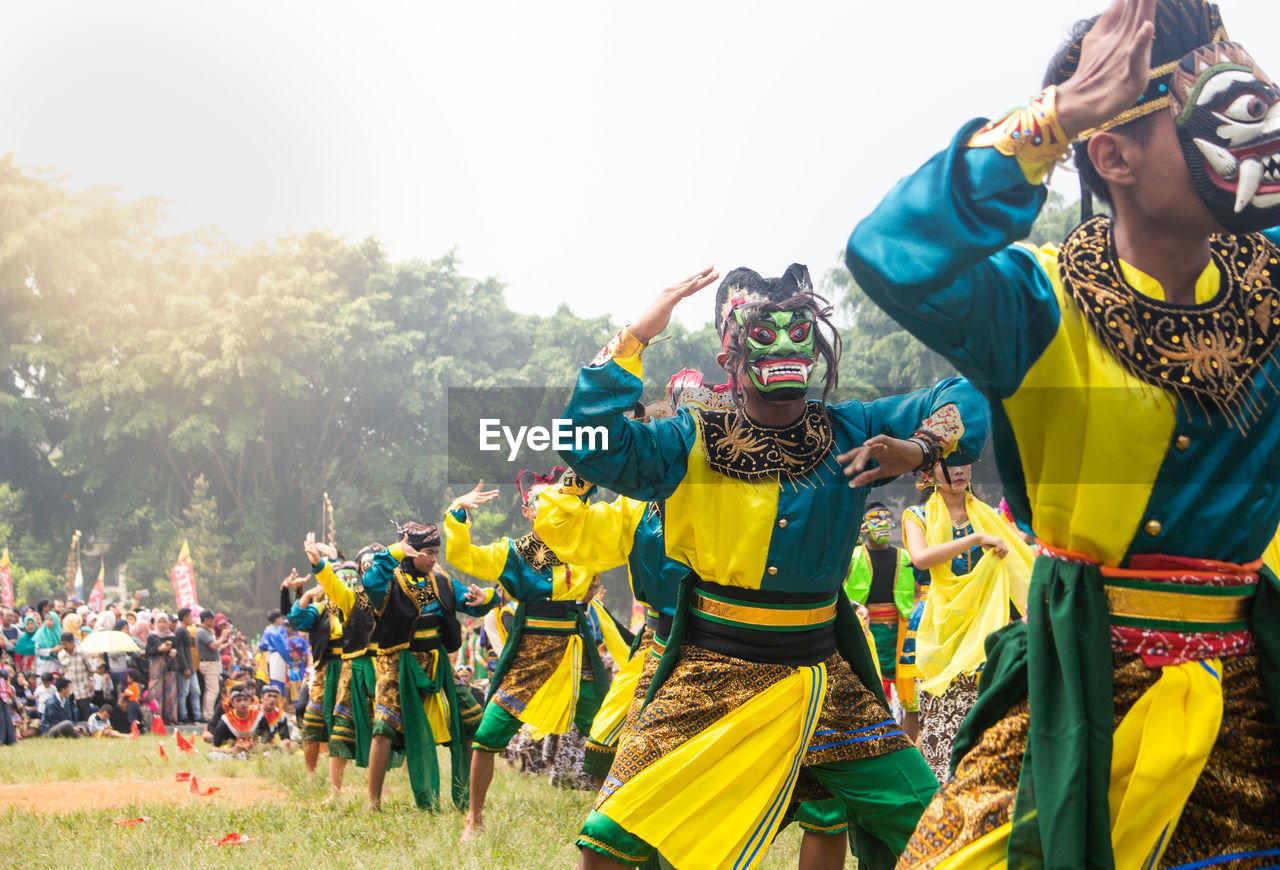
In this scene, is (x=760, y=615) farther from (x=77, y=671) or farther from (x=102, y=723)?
(x=77, y=671)

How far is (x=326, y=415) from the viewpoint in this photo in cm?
3731

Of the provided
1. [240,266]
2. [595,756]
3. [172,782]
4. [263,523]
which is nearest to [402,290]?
[240,266]

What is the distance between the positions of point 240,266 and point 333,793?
106ft

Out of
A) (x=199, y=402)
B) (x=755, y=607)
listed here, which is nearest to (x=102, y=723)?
(x=755, y=607)

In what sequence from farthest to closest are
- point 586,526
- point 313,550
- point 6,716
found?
point 6,716 → point 313,550 → point 586,526

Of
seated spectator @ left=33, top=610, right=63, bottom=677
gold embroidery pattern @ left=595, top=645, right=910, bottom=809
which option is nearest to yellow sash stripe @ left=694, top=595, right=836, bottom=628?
gold embroidery pattern @ left=595, top=645, right=910, bottom=809

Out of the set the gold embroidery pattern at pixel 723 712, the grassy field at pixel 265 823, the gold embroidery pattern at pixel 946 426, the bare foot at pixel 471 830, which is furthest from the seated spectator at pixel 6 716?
the gold embroidery pattern at pixel 946 426

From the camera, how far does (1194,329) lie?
2467mm

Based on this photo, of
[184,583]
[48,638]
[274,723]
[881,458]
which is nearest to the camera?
[881,458]

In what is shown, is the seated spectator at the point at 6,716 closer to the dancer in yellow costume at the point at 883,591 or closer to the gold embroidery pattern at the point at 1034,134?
the dancer in yellow costume at the point at 883,591

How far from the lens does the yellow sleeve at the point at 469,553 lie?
794 centimetres

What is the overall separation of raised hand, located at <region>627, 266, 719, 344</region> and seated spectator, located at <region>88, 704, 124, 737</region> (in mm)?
15215

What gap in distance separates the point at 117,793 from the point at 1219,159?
10.8 metres

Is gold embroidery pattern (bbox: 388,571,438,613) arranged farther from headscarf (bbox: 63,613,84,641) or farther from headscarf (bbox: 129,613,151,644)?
headscarf (bbox: 129,613,151,644)
